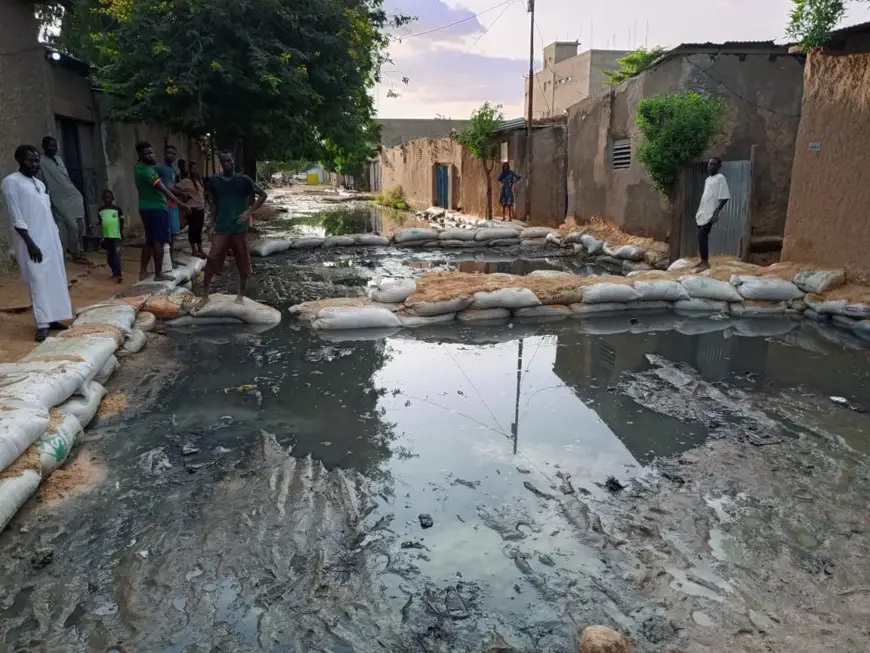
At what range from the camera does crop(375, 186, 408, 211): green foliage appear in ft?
81.6

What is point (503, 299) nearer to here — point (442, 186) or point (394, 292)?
point (394, 292)

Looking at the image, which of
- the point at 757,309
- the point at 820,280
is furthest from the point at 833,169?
the point at 757,309

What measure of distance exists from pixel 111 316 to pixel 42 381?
1.77 metres

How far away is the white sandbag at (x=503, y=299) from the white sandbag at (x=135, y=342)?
2967 millimetres

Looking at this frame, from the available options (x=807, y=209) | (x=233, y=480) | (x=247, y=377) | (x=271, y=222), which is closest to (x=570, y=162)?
(x=807, y=209)

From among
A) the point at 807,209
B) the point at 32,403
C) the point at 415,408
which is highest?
the point at 807,209

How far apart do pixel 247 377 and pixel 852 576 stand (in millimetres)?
3653

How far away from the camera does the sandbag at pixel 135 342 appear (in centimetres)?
504

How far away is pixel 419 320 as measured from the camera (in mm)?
6148

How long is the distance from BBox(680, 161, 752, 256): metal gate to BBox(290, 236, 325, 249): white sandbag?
6031 mm

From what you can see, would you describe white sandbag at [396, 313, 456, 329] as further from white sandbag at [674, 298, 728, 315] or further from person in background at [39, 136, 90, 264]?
person in background at [39, 136, 90, 264]

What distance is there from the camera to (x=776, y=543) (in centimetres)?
254

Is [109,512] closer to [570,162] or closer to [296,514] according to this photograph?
[296,514]

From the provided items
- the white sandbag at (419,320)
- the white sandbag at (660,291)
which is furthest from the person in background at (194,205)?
the white sandbag at (660,291)
